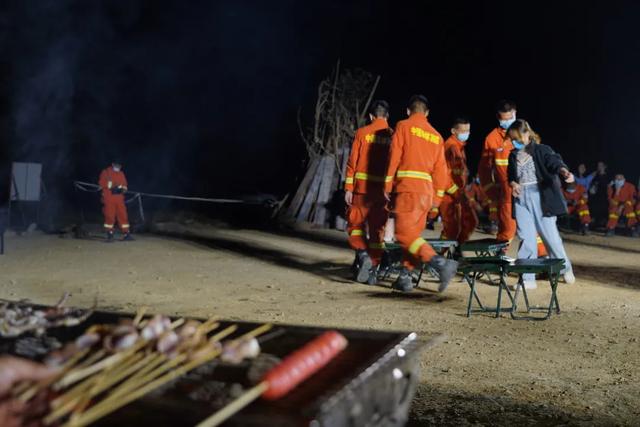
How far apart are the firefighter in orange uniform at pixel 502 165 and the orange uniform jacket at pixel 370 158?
1.72 meters

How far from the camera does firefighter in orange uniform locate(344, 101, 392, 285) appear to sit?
9.58 metres

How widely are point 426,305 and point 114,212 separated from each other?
9041 millimetres

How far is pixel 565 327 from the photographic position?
701 cm

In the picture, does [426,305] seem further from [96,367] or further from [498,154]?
[96,367]

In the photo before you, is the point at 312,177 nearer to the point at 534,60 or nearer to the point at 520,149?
the point at 520,149

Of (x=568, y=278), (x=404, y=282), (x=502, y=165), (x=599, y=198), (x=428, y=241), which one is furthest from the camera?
(x=599, y=198)

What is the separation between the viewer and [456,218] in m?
11.1

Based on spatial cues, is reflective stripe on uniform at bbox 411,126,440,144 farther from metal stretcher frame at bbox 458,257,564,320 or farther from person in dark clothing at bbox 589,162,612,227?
person in dark clothing at bbox 589,162,612,227

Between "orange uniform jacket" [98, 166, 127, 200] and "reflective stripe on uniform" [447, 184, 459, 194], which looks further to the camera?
"orange uniform jacket" [98, 166, 127, 200]

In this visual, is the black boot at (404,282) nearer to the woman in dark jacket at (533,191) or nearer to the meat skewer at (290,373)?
the woman in dark jacket at (533,191)

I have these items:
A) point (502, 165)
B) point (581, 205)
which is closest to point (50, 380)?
point (502, 165)

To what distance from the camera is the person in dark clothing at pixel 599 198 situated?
68.6ft

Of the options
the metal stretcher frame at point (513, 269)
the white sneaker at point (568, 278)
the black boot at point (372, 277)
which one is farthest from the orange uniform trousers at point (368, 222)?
the white sneaker at point (568, 278)

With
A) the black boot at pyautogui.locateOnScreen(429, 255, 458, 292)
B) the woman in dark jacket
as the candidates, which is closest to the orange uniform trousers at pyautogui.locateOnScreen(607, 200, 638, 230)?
the woman in dark jacket
